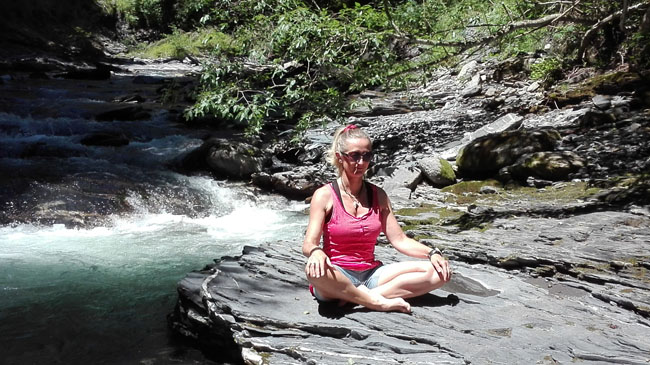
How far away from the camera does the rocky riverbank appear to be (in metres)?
2.95

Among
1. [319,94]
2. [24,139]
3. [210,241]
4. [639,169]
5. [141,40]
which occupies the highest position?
[141,40]

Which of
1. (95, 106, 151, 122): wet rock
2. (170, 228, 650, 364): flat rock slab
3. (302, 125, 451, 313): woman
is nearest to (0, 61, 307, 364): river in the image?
(95, 106, 151, 122): wet rock

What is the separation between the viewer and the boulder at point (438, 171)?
8867 mm

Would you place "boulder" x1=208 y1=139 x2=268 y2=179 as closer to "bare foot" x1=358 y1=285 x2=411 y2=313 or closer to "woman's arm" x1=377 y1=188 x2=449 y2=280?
"woman's arm" x1=377 y1=188 x2=449 y2=280

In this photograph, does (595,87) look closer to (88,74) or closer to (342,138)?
(342,138)

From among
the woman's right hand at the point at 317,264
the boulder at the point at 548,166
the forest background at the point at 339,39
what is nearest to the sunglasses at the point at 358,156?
the woman's right hand at the point at 317,264

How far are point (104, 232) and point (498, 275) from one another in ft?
20.1

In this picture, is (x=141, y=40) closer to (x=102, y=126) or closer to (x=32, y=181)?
(x=102, y=126)

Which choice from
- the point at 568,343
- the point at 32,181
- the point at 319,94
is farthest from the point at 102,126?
the point at 568,343

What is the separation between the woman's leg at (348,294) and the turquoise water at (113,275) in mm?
1241

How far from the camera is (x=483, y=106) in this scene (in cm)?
1415

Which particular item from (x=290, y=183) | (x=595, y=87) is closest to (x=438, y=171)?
(x=290, y=183)

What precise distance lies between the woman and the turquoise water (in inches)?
53.6

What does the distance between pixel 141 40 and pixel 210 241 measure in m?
26.8
